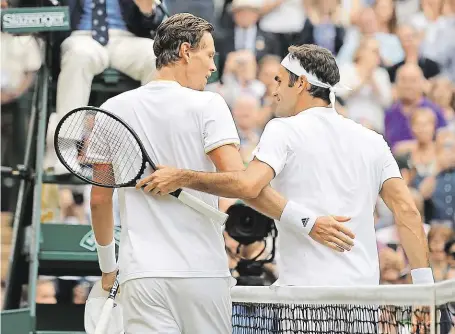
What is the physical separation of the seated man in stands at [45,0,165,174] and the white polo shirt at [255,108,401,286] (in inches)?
119

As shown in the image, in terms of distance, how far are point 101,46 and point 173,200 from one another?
3752 mm

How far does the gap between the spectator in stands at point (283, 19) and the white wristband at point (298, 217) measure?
6.54 metres

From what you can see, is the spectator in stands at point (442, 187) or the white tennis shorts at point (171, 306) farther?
the spectator in stands at point (442, 187)

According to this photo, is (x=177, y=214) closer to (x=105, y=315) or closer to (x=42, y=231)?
(x=105, y=315)

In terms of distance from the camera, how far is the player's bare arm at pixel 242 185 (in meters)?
3.57

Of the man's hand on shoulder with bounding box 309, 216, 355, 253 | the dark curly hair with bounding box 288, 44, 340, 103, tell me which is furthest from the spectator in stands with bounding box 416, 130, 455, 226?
the man's hand on shoulder with bounding box 309, 216, 355, 253

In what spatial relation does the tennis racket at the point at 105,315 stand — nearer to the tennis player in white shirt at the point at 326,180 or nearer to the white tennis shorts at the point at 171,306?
the white tennis shorts at the point at 171,306

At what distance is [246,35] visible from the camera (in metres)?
10.6

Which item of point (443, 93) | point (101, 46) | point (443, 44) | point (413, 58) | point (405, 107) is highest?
point (443, 44)

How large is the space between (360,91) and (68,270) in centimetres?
418

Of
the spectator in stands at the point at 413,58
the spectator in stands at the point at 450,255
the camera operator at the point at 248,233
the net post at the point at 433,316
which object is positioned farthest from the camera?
the spectator in stands at the point at 413,58

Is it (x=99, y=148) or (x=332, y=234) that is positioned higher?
(x=99, y=148)

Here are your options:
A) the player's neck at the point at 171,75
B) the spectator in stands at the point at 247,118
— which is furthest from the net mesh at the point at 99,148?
the spectator in stands at the point at 247,118

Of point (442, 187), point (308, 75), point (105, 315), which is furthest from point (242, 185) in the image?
point (442, 187)
